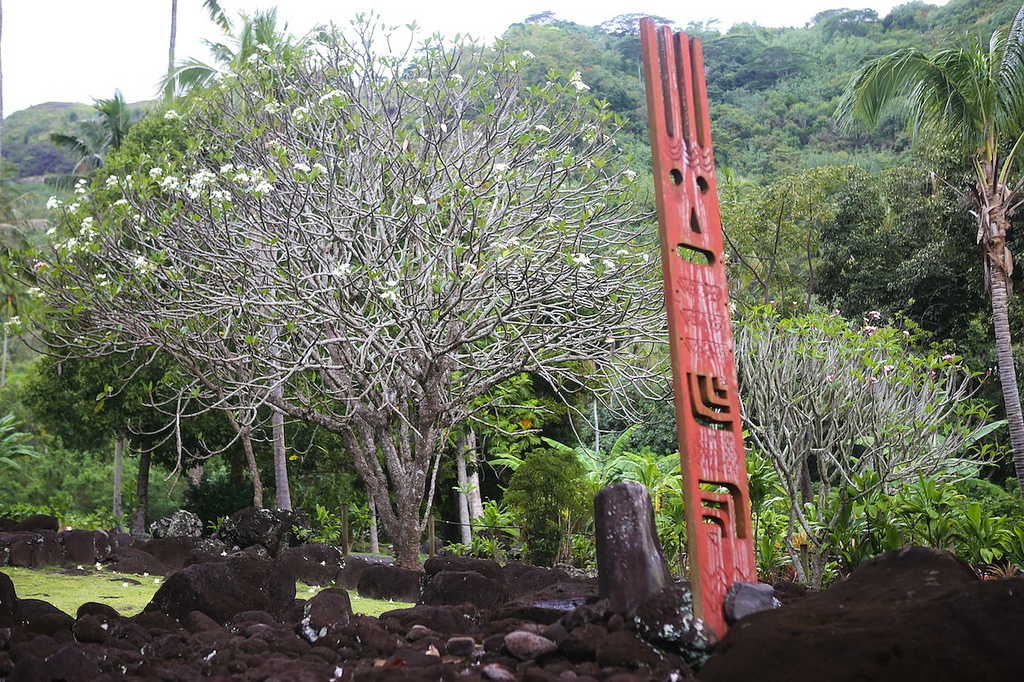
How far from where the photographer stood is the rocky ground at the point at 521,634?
300 centimetres

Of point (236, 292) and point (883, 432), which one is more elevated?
point (236, 292)

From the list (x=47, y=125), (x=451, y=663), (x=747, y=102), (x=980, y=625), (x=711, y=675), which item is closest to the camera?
(x=980, y=625)

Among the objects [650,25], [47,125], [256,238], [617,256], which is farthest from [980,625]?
[47,125]

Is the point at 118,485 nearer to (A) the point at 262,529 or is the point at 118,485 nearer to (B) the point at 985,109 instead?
(A) the point at 262,529

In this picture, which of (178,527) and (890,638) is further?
(178,527)

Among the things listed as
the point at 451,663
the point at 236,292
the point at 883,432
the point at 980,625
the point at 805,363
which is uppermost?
the point at 236,292

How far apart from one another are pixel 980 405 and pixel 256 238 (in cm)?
808

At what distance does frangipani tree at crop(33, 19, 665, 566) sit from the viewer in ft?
25.7

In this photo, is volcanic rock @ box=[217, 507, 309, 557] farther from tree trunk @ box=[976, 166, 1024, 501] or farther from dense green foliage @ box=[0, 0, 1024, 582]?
tree trunk @ box=[976, 166, 1024, 501]

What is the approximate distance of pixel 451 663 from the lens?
4.34m

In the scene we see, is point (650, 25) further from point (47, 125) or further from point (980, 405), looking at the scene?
point (47, 125)

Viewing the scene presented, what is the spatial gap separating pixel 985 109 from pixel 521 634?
10.3 meters

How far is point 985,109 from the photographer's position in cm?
1133

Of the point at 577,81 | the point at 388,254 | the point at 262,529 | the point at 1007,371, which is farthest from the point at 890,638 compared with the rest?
the point at 1007,371
